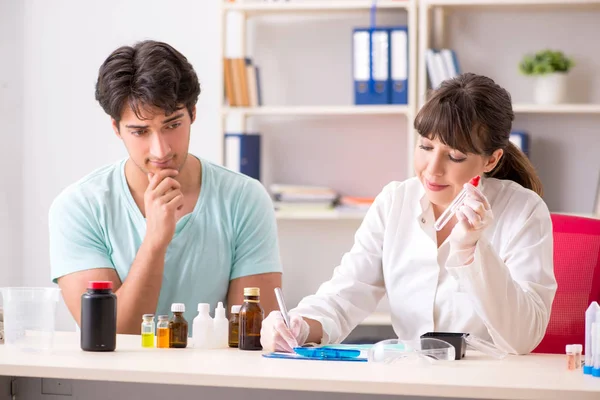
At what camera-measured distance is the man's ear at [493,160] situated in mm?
1926

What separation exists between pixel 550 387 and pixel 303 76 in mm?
2845

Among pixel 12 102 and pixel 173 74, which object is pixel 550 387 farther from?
Answer: pixel 12 102

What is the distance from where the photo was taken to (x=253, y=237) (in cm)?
220

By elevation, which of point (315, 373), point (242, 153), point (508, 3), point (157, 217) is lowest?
point (315, 373)

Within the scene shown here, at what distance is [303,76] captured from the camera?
402cm

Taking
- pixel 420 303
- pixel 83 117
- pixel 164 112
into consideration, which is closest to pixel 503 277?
pixel 420 303

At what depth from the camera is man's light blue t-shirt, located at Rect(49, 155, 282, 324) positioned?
7.07 ft

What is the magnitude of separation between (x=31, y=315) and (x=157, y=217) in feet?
1.50

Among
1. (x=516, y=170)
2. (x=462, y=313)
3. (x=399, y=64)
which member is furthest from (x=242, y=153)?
(x=462, y=313)

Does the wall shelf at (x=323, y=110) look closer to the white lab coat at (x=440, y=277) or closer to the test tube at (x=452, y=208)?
the white lab coat at (x=440, y=277)

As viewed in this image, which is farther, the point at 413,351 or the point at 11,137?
the point at 11,137

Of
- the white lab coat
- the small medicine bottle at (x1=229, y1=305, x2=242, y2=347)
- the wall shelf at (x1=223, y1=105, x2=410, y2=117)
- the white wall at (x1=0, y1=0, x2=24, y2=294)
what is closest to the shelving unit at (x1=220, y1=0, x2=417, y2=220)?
the wall shelf at (x1=223, y1=105, x2=410, y2=117)

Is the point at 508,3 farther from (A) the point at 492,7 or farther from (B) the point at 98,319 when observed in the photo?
(B) the point at 98,319

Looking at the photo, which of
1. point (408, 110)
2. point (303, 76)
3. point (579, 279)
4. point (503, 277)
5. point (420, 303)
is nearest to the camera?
point (503, 277)
